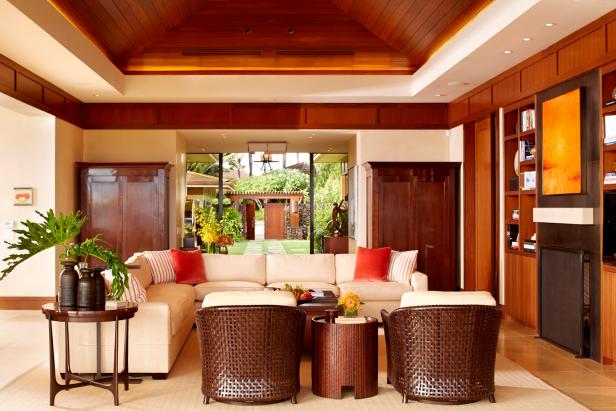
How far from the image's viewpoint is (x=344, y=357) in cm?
500

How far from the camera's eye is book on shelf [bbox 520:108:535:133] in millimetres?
7916

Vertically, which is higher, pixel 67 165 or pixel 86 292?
pixel 67 165

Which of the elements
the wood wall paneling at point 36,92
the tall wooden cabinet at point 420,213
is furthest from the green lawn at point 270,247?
the wood wall paneling at point 36,92

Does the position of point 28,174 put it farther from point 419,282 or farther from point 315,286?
point 419,282

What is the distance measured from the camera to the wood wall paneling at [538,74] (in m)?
7.14

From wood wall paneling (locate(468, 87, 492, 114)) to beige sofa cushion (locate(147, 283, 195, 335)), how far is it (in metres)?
4.50

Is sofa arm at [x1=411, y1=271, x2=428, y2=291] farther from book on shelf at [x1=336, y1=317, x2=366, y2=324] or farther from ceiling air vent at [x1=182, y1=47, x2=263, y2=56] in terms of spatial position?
ceiling air vent at [x1=182, y1=47, x2=263, y2=56]

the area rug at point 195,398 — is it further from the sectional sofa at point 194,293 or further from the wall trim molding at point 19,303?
the wall trim molding at point 19,303

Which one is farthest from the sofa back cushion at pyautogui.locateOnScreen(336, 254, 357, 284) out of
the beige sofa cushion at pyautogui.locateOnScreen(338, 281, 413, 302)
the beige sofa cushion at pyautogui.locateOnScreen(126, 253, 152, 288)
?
the beige sofa cushion at pyautogui.locateOnScreen(126, 253, 152, 288)

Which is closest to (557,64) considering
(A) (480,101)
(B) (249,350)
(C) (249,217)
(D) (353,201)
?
(A) (480,101)

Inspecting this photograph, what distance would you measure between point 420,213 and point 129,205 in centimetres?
440

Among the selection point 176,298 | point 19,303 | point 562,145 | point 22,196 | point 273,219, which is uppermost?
point 562,145

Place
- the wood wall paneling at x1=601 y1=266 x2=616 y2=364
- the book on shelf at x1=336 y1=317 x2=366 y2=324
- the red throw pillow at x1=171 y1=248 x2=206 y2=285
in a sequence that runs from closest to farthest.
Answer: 1. the book on shelf at x1=336 y1=317 x2=366 y2=324
2. the wood wall paneling at x1=601 y1=266 x2=616 y2=364
3. the red throw pillow at x1=171 y1=248 x2=206 y2=285

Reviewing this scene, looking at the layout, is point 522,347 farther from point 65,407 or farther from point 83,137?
point 83,137
